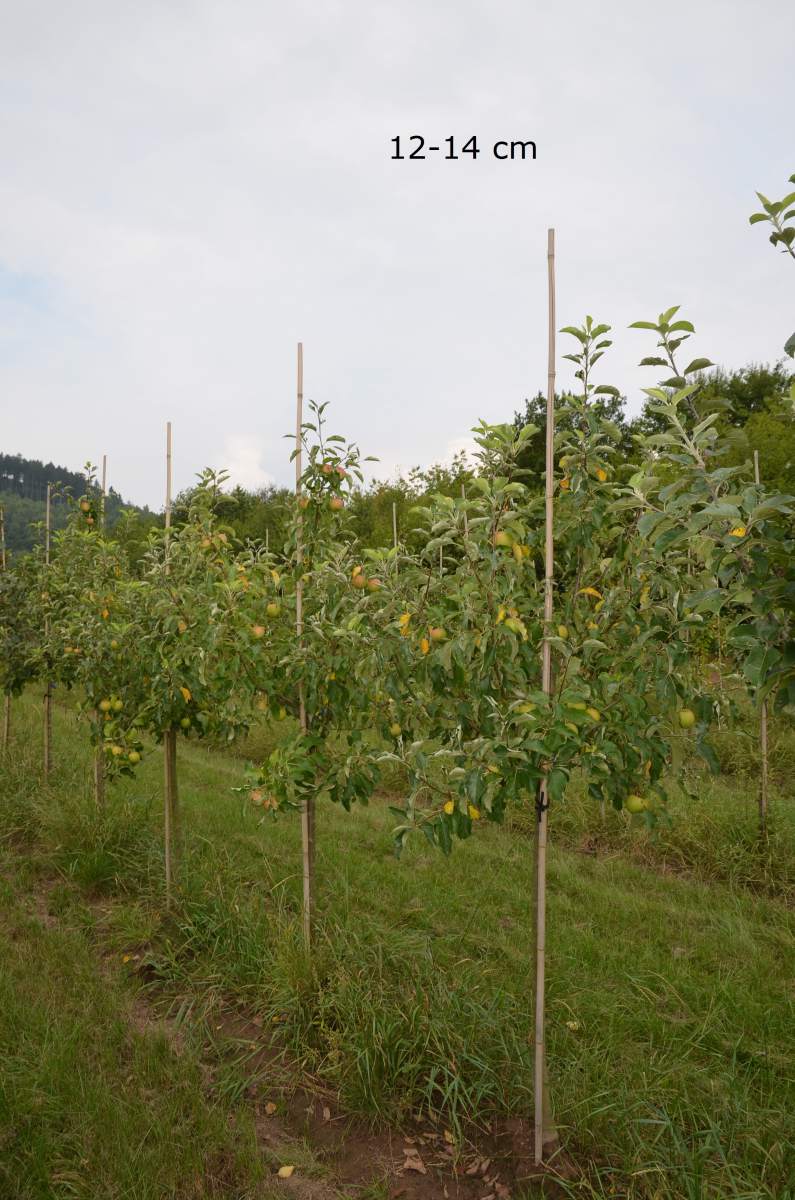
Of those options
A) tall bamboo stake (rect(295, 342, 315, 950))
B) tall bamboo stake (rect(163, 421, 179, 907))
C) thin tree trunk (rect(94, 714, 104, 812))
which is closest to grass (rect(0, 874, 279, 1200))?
tall bamboo stake (rect(295, 342, 315, 950))

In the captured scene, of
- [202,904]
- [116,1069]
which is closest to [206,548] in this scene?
[202,904]

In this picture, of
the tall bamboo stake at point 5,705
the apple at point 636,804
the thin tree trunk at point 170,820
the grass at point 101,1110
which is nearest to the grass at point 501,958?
the grass at point 101,1110

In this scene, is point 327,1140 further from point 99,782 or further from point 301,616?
point 99,782

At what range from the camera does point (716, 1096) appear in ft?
8.78

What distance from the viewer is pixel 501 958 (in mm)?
3820

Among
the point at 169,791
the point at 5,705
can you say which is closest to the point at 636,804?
the point at 169,791

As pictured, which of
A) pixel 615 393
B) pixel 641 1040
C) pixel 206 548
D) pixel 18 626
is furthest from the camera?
pixel 18 626

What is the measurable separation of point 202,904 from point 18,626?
4259 millimetres

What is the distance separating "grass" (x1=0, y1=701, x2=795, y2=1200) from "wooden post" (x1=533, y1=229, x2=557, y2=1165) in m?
0.13

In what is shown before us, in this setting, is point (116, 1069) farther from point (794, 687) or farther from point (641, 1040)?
point (794, 687)

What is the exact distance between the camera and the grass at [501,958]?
2523mm

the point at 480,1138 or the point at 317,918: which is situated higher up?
the point at 317,918

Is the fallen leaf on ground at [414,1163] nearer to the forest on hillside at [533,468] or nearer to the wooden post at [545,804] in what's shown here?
the wooden post at [545,804]

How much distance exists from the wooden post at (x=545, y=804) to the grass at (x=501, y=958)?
0.13 meters
